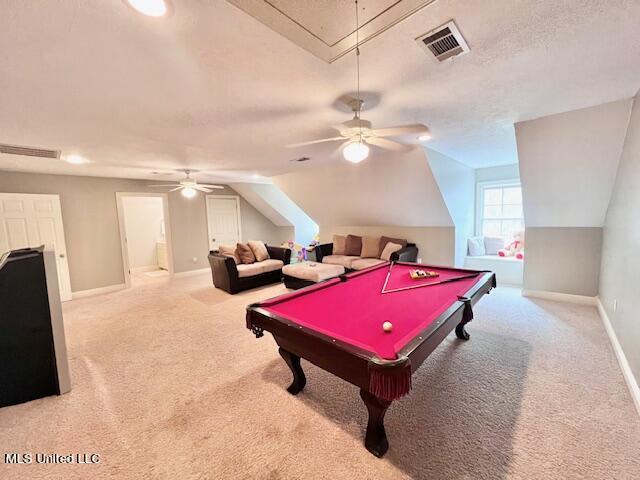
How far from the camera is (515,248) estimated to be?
5.40m

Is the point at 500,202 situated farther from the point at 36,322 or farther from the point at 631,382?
the point at 36,322

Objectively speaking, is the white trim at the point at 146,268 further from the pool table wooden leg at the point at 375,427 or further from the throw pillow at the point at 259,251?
the pool table wooden leg at the point at 375,427

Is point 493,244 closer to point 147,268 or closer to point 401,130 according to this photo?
point 401,130

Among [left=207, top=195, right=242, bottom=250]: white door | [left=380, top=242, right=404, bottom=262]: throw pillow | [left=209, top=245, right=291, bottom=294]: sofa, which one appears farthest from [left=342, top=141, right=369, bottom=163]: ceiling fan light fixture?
[left=207, top=195, right=242, bottom=250]: white door

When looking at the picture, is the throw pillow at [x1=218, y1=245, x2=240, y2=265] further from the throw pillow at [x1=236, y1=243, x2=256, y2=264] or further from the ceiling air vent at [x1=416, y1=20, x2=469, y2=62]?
the ceiling air vent at [x1=416, y1=20, x2=469, y2=62]

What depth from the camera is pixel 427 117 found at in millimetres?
2668

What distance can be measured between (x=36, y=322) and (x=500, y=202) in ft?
24.1

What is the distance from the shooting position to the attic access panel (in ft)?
3.90

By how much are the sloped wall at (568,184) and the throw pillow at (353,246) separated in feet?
10.1

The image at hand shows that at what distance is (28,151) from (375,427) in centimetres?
476

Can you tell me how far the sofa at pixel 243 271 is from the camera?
482 centimetres

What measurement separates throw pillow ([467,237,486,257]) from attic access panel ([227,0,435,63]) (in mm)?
5364

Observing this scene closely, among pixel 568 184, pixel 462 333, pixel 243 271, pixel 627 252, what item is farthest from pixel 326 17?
pixel 243 271

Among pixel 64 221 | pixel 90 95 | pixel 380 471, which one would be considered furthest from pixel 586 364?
pixel 64 221
